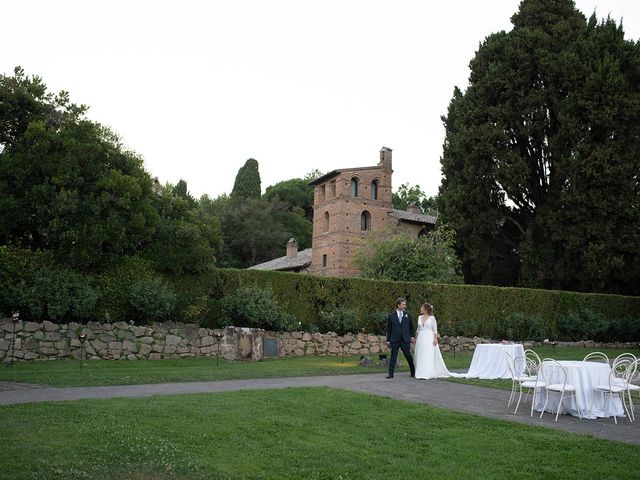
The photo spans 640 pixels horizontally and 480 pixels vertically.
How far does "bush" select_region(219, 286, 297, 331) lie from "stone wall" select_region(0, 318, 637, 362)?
0.52 meters

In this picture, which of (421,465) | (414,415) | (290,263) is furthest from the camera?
(290,263)

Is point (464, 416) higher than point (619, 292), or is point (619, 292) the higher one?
point (619, 292)

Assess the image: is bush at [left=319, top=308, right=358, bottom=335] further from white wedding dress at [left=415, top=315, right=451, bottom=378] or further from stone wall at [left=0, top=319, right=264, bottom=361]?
white wedding dress at [left=415, top=315, right=451, bottom=378]

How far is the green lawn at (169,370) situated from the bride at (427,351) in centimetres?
73

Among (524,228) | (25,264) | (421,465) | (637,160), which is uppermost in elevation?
(637,160)

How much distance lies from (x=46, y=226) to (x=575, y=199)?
2521 cm

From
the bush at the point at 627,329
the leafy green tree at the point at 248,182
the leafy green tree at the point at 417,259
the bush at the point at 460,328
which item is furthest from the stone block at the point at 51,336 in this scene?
the leafy green tree at the point at 248,182

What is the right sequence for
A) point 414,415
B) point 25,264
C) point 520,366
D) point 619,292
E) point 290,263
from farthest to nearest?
1. point 290,263
2. point 619,292
3. point 25,264
4. point 520,366
5. point 414,415

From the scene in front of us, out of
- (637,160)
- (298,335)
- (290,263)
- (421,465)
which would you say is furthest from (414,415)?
(290,263)

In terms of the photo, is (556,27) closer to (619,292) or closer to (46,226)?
(619,292)

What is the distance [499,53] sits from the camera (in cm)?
3616

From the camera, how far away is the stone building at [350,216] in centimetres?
5053

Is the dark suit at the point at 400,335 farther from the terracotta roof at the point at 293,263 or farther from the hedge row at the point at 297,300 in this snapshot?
the terracotta roof at the point at 293,263

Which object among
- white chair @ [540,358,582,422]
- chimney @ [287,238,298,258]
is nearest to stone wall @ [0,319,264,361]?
white chair @ [540,358,582,422]
